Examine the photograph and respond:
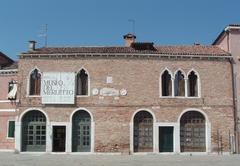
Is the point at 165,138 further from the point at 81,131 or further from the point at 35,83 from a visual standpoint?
the point at 35,83

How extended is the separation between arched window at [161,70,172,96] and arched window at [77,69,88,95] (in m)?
5.52

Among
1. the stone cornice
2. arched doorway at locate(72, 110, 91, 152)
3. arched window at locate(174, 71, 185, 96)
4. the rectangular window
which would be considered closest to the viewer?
arched doorway at locate(72, 110, 91, 152)

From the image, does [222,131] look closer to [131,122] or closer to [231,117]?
[231,117]

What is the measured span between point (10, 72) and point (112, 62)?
9.86 meters

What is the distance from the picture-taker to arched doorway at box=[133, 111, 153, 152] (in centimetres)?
2822

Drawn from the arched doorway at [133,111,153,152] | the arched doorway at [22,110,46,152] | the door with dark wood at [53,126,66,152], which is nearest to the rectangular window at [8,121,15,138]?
the arched doorway at [22,110,46,152]

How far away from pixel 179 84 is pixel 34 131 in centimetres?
1092

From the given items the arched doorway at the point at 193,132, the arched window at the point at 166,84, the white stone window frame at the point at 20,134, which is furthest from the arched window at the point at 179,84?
the white stone window frame at the point at 20,134

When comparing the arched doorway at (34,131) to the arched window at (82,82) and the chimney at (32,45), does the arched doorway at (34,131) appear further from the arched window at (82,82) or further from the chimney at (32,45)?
the chimney at (32,45)

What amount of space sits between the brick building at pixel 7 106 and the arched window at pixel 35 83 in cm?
385

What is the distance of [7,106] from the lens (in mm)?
33312

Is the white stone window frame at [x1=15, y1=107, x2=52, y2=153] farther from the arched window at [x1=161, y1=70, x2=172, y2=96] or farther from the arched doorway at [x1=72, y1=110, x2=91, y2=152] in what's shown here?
the arched window at [x1=161, y1=70, x2=172, y2=96]

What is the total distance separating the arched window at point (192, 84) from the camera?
1144 inches

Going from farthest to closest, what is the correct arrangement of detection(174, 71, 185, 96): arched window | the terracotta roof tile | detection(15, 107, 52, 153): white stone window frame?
the terracotta roof tile, detection(174, 71, 185, 96): arched window, detection(15, 107, 52, 153): white stone window frame
